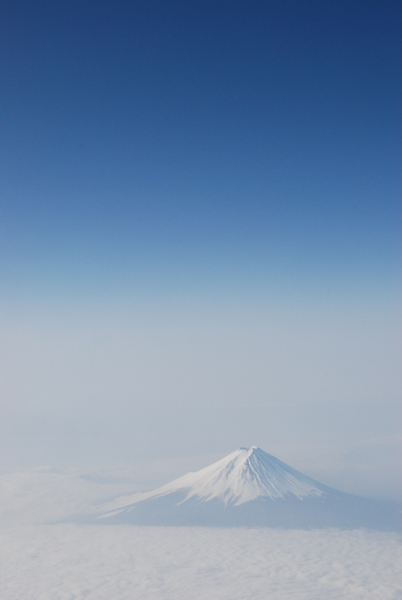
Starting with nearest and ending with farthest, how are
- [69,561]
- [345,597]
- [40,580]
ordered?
[345,597], [40,580], [69,561]

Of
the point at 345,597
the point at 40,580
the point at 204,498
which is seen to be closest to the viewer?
the point at 345,597

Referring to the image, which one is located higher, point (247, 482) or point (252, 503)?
point (247, 482)

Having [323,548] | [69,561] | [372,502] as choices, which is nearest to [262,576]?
[323,548]

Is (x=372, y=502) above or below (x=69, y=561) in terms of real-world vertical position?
above

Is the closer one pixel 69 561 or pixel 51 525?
pixel 69 561

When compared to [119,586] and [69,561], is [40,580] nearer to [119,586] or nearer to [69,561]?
[69,561]

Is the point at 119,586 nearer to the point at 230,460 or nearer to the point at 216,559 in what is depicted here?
the point at 216,559

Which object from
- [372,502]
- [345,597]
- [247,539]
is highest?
[372,502]
